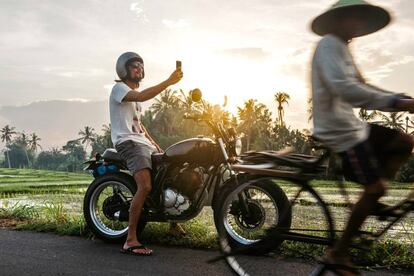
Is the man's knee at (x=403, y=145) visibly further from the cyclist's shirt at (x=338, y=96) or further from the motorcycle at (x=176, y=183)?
the motorcycle at (x=176, y=183)

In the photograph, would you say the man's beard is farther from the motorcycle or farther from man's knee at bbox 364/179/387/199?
man's knee at bbox 364/179/387/199

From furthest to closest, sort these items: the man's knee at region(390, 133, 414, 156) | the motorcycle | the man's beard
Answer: the man's beard
the motorcycle
the man's knee at region(390, 133, 414, 156)

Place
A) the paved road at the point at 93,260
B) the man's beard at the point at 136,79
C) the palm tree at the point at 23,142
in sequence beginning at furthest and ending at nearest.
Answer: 1. the palm tree at the point at 23,142
2. the man's beard at the point at 136,79
3. the paved road at the point at 93,260

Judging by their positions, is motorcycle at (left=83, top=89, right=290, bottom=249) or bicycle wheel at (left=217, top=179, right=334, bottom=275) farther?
motorcycle at (left=83, top=89, right=290, bottom=249)

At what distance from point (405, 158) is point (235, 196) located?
4.36ft

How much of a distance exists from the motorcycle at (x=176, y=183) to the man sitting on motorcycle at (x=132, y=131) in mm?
202

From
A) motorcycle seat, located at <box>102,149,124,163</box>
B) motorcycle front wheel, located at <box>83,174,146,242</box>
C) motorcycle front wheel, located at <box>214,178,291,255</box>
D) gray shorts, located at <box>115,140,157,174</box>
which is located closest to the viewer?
motorcycle front wheel, located at <box>214,178,291,255</box>

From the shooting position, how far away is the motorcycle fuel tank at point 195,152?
536 cm

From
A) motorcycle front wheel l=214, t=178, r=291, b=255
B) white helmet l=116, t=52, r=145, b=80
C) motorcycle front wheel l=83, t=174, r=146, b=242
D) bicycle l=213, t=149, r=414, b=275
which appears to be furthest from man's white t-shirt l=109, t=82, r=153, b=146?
bicycle l=213, t=149, r=414, b=275

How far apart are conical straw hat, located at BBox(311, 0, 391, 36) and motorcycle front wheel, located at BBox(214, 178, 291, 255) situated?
1060mm

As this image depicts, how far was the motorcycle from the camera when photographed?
516cm

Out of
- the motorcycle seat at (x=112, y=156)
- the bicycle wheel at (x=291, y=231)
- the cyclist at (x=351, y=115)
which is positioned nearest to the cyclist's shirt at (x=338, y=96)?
the cyclist at (x=351, y=115)

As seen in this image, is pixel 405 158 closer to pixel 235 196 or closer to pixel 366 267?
pixel 235 196

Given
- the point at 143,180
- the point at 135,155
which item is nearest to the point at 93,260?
the point at 143,180
